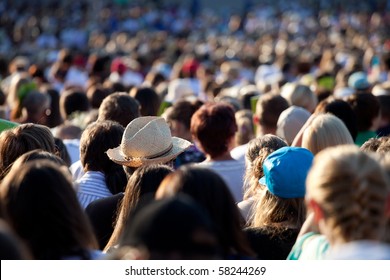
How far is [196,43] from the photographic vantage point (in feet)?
96.4

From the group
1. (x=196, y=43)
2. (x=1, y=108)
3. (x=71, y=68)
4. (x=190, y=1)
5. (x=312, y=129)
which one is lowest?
(x=190, y=1)

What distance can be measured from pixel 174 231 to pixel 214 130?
3.54m

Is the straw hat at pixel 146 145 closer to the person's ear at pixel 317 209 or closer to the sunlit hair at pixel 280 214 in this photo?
the sunlit hair at pixel 280 214

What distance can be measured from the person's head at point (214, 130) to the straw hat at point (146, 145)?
1.18ft

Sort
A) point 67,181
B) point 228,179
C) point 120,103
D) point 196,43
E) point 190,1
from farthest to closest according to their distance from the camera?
point 190,1 → point 196,43 → point 120,103 → point 228,179 → point 67,181

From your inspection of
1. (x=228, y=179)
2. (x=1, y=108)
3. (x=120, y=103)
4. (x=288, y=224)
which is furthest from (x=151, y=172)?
(x=1, y=108)

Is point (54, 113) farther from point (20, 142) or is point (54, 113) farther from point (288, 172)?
point (288, 172)

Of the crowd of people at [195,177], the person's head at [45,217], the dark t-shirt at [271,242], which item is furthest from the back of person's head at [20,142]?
the person's head at [45,217]

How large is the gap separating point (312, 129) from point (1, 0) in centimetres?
3662

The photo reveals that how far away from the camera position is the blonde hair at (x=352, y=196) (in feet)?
10.2

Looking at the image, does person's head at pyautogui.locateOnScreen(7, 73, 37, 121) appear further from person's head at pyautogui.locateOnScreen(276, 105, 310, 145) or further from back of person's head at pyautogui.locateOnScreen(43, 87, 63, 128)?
person's head at pyautogui.locateOnScreen(276, 105, 310, 145)

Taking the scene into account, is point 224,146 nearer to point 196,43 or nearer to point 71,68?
point 71,68

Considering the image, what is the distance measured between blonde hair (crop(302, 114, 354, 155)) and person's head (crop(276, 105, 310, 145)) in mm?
1560
